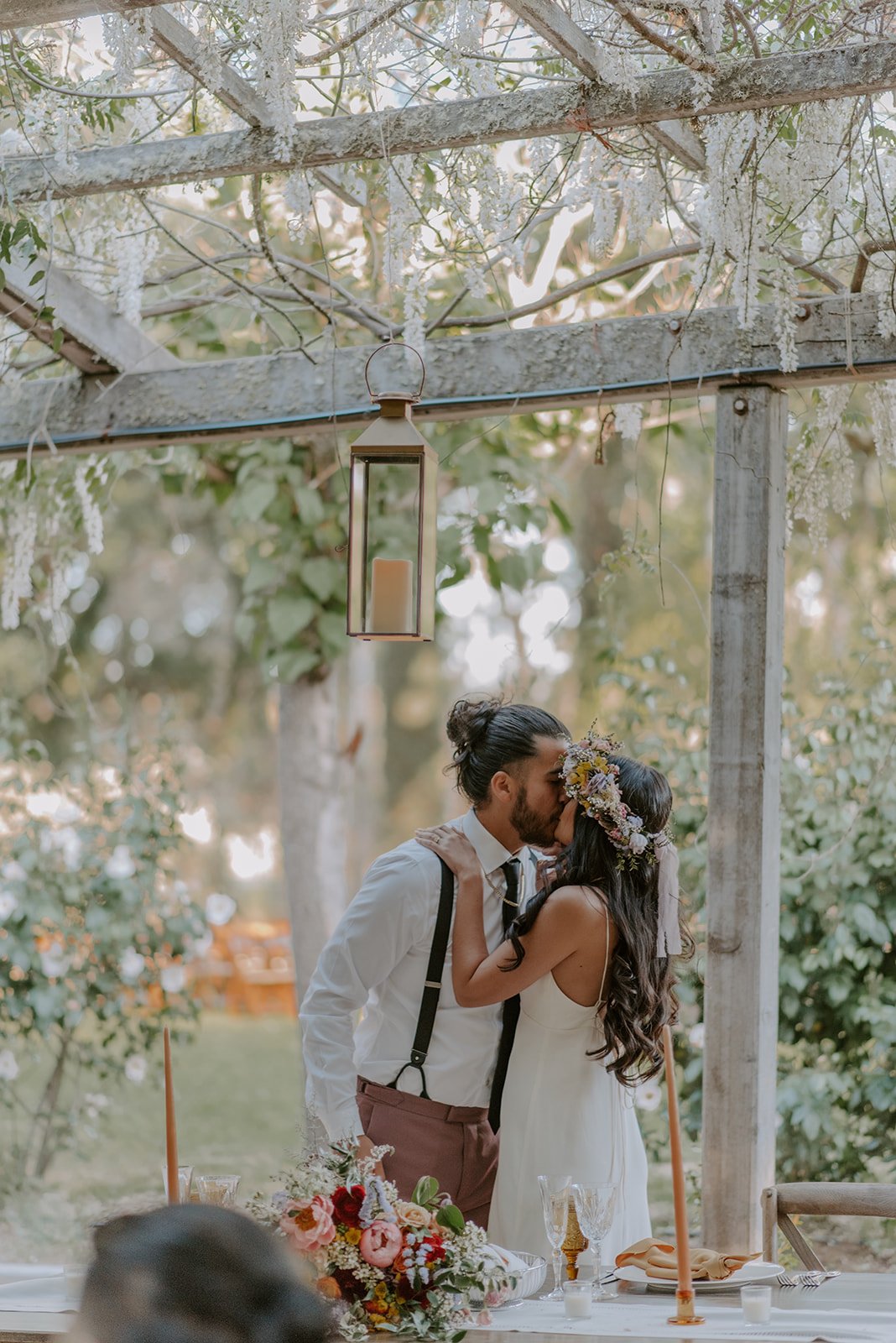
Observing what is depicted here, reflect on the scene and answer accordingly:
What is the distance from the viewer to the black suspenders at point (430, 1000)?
9.59ft

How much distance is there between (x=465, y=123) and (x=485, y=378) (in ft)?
2.92

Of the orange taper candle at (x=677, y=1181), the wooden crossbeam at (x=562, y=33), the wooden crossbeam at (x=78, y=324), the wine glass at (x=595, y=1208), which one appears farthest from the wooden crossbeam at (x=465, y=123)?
the wine glass at (x=595, y=1208)

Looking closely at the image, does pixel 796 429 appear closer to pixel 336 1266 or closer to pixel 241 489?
pixel 241 489

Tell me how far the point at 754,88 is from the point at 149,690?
1135cm

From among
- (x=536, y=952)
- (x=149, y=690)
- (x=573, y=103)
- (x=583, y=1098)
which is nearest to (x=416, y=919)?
(x=536, y=952)

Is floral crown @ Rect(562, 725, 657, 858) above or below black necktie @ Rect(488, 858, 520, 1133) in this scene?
above

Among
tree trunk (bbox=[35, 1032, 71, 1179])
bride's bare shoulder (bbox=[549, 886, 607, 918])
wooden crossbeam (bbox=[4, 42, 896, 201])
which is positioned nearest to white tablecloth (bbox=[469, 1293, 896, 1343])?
bride's bare shoulder (bbox=[549, 886, 607, 918])

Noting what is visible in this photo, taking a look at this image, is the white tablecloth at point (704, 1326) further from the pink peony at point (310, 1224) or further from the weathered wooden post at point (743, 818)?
the weathered wooden post at point (743, 818)

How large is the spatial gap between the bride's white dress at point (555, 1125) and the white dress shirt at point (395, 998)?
0.08 metres

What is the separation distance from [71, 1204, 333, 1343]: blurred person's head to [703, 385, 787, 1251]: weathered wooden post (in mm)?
2468

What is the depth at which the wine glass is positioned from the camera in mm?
2256

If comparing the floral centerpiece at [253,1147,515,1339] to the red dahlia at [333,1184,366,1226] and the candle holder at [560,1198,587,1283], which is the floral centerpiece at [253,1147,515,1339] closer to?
the red dahlia at [333,1184,366,1226]

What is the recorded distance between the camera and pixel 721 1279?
232 centimetres

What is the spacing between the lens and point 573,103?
2.61 metres
